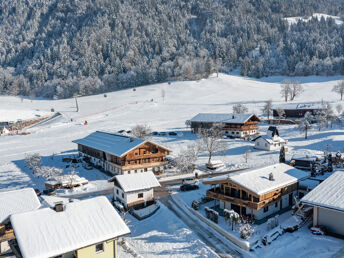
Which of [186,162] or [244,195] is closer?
[244,195]

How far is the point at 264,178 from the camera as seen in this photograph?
31.9 metres

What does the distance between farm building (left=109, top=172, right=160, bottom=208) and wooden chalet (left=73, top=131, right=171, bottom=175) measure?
8.91 m

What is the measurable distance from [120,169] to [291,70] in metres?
162

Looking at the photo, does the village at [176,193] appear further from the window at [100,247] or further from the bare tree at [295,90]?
the bare tree at [295,90]

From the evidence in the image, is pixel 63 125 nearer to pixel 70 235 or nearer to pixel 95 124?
pixel 95 124

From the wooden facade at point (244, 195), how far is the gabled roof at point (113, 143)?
16.9 meters

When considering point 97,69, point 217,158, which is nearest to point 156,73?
point 97,69

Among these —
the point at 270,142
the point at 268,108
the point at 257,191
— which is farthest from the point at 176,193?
the point at 268,108

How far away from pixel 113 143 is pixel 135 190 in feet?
56.4

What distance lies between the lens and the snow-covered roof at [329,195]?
83.1 feet

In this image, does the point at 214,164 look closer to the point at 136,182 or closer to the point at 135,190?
the point at 136,182

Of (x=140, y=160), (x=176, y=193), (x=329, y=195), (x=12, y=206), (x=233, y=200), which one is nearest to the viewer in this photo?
(x=12, y=206)

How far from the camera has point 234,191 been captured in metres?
31.6

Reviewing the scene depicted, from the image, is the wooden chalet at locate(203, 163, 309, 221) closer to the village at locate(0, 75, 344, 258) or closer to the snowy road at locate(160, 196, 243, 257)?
the village at locate(0, 75, 344, 258)
